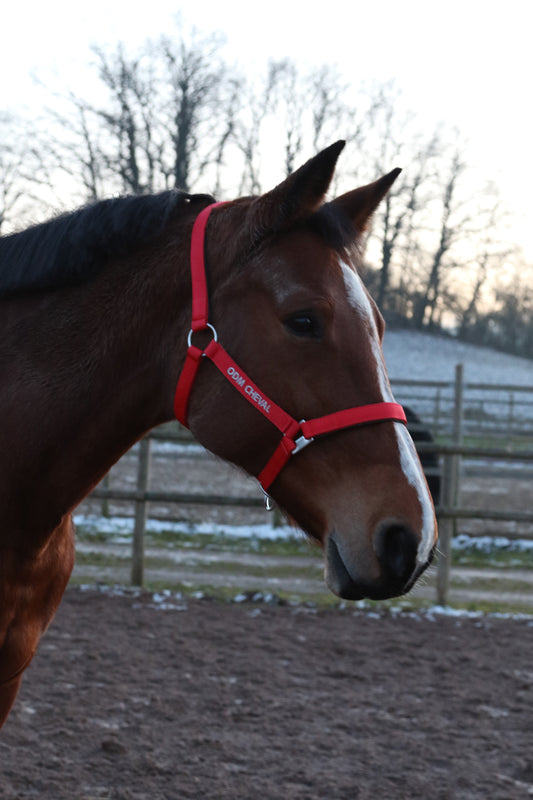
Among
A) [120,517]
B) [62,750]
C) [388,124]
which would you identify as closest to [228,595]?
[62,750]

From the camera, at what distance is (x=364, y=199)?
A: 1981mm

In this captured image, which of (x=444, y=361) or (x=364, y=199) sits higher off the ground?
(x=444, y=361)

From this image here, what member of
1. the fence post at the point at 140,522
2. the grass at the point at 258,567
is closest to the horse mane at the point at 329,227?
the grass at the point at 258,567

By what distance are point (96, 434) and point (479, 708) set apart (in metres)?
3.56

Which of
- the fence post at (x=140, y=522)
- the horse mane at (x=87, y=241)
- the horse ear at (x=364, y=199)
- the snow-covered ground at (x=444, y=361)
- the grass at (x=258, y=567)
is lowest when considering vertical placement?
the grass at (x=258, y=567)

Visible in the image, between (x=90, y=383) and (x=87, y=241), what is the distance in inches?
16.1

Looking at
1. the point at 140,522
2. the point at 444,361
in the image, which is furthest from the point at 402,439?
the point at 444,361

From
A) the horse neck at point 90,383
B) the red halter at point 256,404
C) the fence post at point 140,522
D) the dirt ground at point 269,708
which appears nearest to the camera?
the red halter at point 256,404

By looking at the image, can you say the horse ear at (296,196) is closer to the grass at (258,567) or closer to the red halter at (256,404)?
the red halter at (256,404)

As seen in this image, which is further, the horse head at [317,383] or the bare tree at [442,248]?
the bare tree at [442,248]

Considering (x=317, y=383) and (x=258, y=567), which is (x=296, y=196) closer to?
(x=317, y=383)

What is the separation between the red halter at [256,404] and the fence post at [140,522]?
557 cm

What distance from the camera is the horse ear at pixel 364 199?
1967 millimetres

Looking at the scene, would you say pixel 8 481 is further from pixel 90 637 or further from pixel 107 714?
pixel 90 637
